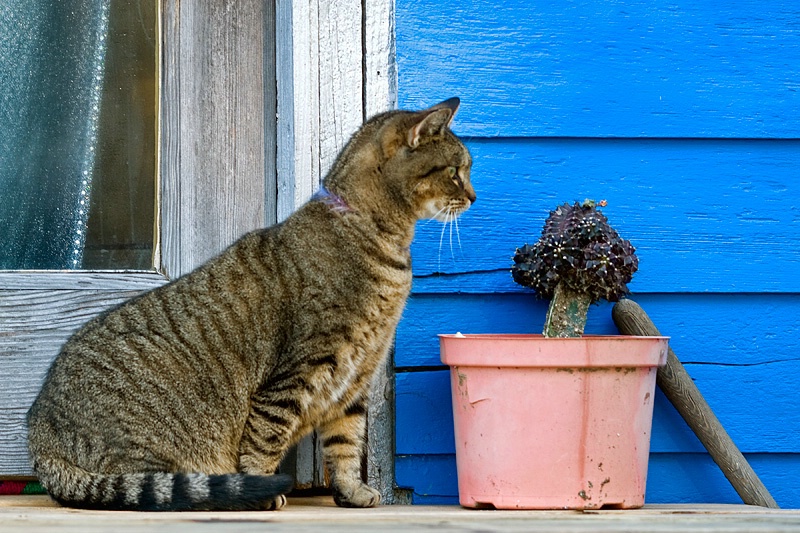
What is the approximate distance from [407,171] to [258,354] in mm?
619

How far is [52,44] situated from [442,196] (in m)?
1.26

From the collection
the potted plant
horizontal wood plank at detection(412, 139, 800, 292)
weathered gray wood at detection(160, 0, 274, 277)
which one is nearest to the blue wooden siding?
horizontal wood plank at detection(412, 139, 800, 292)

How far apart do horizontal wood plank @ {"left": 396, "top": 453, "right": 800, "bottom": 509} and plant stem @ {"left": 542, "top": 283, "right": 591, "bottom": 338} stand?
521 millimetres

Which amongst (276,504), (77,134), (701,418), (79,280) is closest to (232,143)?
(77,134)

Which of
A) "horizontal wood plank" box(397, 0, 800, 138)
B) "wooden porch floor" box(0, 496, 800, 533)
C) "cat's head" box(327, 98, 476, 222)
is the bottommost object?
"wooden porch floor" box(0, 496, 800, 533)

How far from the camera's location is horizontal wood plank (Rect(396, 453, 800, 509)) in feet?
8.64

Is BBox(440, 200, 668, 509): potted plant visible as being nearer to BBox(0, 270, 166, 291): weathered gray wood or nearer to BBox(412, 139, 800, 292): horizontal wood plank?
BBox(412, 139, 800, 292): horizontal wood plank

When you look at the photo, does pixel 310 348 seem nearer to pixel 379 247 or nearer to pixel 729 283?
pixel 379 247

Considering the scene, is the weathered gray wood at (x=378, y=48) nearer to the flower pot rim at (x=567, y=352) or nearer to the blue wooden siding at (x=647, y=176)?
the blue wooden siding at (x=647, y=176)

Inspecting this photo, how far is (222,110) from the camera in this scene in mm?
2809

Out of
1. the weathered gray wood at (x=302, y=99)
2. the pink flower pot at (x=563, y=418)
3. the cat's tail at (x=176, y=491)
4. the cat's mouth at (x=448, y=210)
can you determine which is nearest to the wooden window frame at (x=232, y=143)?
the weathered gray wood at (x=302, y=99)

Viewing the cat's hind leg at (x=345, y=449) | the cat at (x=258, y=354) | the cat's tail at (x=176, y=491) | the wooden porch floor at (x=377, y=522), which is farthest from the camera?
the cat's hind leg at (x=345, y=449)

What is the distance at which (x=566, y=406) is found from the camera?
2.23 metres

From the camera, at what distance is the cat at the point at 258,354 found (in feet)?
7.25
